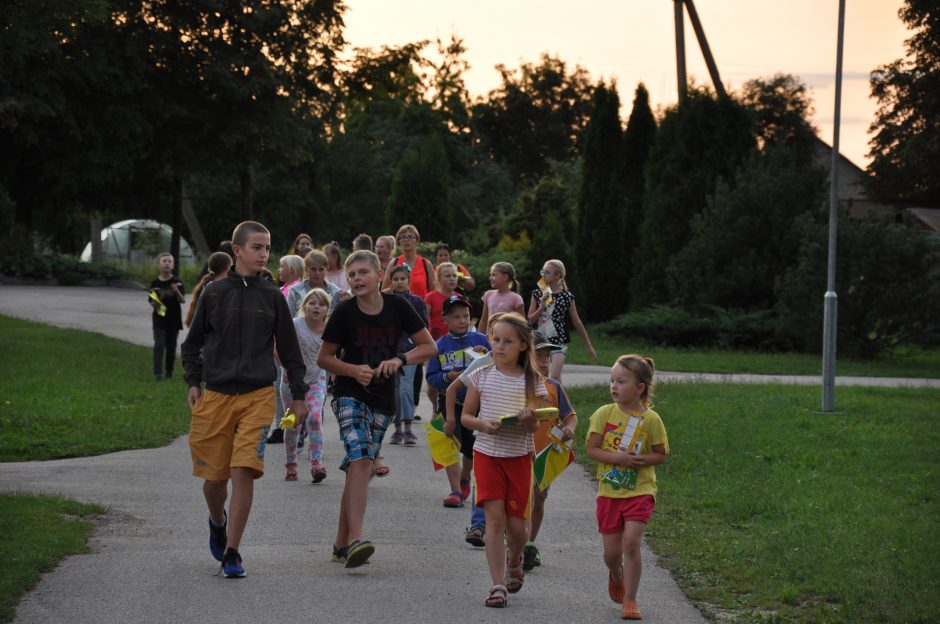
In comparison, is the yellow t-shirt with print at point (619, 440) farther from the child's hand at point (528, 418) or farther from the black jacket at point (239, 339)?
the black jacket at point (239, 339)

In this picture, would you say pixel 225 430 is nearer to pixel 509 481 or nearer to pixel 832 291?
pixel 509 481

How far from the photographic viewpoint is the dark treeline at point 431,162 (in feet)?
83.5

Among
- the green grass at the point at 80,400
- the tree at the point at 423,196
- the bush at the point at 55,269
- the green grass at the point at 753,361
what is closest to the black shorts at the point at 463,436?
the green grass at the point at 80,400

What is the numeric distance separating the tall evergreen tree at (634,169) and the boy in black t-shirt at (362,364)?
26.7m

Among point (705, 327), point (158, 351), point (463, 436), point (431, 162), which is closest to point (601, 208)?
point (431, 162)

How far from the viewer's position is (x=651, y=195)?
31.2 metres

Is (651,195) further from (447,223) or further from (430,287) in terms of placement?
(430,287)

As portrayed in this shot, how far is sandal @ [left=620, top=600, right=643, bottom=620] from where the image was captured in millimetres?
6387

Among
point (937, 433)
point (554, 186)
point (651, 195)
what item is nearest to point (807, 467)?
point (937, 433)

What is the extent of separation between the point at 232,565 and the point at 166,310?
11405 millimetres

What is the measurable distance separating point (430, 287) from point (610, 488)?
803 cm

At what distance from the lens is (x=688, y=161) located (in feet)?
100

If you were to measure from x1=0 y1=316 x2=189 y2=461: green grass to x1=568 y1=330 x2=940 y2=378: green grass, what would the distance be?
836 centimetres

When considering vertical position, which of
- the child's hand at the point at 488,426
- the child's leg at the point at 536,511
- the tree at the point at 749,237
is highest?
the tree at the point at 749,237
